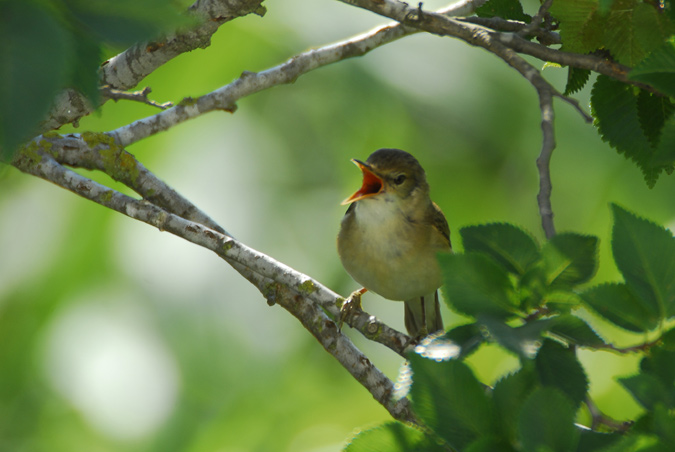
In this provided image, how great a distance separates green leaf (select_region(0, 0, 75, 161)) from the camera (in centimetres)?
77

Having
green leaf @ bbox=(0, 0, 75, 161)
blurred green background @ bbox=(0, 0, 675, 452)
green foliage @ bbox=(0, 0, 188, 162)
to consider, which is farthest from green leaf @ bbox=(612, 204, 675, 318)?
blurred green background @ bbox=(0, 0, 675, 452)

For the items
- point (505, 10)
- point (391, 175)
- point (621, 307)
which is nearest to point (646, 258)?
point (621, 307)

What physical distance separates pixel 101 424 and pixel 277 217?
2.10m

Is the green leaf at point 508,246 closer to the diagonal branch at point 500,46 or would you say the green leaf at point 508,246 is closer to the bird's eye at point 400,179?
the diagonal branch at point 500,46

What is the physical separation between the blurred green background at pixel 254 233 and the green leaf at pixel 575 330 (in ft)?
13.1

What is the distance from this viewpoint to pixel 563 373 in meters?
1.05

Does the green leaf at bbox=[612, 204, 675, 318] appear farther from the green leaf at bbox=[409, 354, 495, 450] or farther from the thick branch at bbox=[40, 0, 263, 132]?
the thick branch at bbox=[40, 0, 263, 132]

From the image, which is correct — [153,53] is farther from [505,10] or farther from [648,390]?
[648,390]

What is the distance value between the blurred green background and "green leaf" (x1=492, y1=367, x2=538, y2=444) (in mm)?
4010

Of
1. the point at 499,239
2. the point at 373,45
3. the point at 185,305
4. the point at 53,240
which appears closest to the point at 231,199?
the point at 185,305

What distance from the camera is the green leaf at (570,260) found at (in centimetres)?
107

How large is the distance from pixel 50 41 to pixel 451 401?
0.75m

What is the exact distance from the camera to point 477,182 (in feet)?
18.7

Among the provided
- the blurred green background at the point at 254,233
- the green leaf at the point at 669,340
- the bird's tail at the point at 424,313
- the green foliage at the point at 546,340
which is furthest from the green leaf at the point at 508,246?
the blurred green background at the point at 254,233
